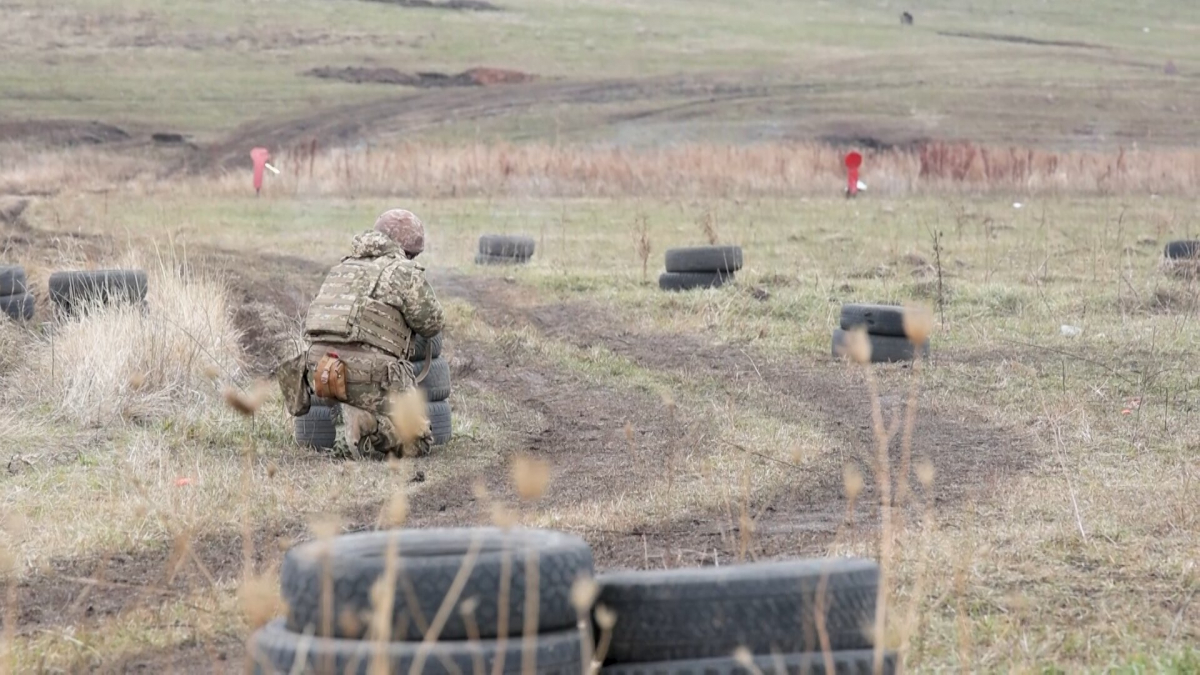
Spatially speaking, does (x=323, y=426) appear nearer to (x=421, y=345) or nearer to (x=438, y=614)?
(x=421, y=345)

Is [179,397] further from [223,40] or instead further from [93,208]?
[223,40]

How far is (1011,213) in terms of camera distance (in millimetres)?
24828

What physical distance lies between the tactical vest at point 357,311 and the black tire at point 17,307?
→ 15.0 ft

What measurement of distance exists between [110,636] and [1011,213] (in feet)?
68.8

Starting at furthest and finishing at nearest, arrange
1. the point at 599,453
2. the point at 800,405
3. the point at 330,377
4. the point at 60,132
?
the point at 60,132
the point at 800,405
the point at 599,453
the point at 330,377

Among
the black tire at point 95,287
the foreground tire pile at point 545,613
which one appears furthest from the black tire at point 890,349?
the foreground tire pile at point 545,613

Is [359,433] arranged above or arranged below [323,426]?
above

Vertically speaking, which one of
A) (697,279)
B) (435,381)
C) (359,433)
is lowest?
Answer: (697,279)

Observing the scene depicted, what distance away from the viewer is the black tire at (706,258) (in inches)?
629

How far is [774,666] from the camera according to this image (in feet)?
13.9

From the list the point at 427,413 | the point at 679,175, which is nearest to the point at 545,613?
the point at 427,413

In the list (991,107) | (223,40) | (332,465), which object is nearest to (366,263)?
(332,465)

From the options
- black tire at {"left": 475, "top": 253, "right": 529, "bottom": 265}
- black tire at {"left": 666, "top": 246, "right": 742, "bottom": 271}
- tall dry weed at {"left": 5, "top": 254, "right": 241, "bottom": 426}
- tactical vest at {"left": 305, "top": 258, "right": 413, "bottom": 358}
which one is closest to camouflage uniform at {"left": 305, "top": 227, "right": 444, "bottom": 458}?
tactical vest at {"left": 305, "top": 258, "right": 413, "bottom": 358}

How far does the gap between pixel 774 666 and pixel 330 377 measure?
5385 millimetres
